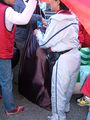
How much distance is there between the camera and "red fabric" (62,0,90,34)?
2.02m

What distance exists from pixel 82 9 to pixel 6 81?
1.94 metres

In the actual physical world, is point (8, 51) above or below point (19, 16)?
below

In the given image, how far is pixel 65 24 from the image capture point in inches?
133

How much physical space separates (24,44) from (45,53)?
0.41 metres

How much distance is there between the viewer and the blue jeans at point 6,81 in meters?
3.73

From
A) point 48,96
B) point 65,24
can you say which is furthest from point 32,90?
point 65,24

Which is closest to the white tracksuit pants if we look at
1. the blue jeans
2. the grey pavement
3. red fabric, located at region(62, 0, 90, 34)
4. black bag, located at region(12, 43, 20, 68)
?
the grey pavement

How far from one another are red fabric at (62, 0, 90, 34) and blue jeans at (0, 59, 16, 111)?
158 centimetres

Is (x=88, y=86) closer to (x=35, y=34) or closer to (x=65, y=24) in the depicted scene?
(x=65, y=24)

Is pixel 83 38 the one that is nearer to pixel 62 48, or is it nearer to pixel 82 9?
pixel 62 48

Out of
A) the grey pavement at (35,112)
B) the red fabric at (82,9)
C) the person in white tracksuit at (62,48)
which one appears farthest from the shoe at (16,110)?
the red fabric at (82,9)

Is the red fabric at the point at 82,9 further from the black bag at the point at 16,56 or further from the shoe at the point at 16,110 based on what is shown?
the shoe at the point at 16,110

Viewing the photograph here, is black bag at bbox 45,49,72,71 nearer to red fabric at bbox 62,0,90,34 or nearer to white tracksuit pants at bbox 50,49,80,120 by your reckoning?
white tracksuit pants at bbox 50,49,80,120

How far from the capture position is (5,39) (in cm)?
357
